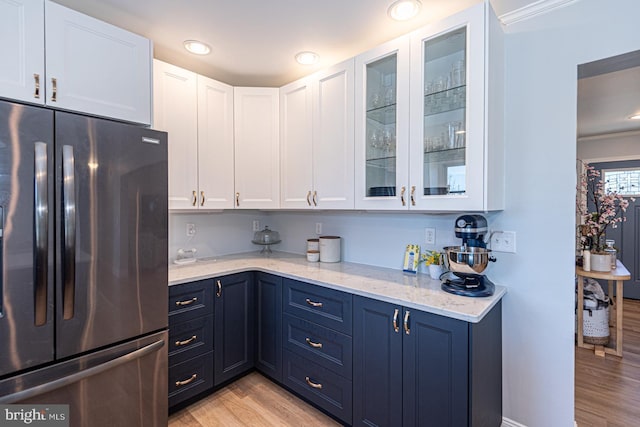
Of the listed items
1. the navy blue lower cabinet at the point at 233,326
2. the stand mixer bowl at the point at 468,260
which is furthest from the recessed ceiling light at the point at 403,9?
the navy blue lower cabinet at the point at 233,326

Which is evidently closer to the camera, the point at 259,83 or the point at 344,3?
the point at 344,3

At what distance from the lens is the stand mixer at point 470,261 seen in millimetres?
1580

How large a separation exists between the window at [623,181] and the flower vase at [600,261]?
7.78 feet

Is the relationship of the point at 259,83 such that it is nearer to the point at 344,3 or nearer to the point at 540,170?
the point at 344,3

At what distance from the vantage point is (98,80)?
4.99 ft

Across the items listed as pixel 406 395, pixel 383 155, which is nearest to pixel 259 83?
pixel 383 155

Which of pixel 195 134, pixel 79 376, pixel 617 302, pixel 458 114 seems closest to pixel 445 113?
pixel 458 114

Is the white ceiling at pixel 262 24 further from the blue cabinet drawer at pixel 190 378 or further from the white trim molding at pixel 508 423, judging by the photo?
the white trim molding at pixel 508 423

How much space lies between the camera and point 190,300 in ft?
6.42

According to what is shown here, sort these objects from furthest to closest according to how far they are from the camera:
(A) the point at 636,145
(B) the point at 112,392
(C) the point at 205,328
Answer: (A) the point at 636,145 < (C) the point at 205,328 < (B) the point at 112,392

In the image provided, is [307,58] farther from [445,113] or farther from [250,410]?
[250,410]

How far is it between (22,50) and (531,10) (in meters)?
2.56

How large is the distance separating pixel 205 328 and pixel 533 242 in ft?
7.06

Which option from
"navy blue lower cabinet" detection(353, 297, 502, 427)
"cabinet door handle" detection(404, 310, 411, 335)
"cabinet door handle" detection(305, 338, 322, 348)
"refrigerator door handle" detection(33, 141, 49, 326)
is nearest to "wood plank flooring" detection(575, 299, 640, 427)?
"navy blue lower cabinet" detection(353, 297, 502, 427)
